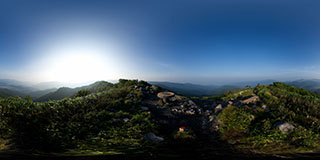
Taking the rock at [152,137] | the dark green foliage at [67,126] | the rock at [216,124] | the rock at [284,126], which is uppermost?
the dark green foliage at [67,126]

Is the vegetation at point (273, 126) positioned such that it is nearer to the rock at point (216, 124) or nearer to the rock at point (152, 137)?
the rock at point (216, 124)

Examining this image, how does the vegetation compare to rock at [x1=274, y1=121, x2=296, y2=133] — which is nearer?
the vegetation

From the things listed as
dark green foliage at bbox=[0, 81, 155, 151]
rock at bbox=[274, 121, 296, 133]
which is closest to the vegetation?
rock at bbox=[274, 121, 296, 133]

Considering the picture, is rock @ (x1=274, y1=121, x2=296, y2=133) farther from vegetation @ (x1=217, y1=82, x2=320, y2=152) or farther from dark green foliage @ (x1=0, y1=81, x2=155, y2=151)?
dark green foliage @ (x1=0, y1=81, x2=155, y2=151)

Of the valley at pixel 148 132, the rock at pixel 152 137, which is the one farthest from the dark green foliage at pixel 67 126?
the rock at pixel 152 137

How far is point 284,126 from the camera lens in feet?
20.6

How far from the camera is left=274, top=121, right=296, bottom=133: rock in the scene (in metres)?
6.07

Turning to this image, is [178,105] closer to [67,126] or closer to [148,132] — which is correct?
[148,132]

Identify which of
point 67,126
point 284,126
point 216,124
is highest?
point 67,126

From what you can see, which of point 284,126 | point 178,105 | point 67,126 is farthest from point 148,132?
point 284,126

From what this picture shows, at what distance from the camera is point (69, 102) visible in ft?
24.7

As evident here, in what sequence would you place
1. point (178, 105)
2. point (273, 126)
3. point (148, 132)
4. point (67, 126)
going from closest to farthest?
1. point (67, 126)
2. point (148, 132)
3. point (273, 126)
4. point (178, 105)

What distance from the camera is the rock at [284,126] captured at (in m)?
6.07

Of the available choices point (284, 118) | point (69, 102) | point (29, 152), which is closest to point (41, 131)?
point (29, 152)
